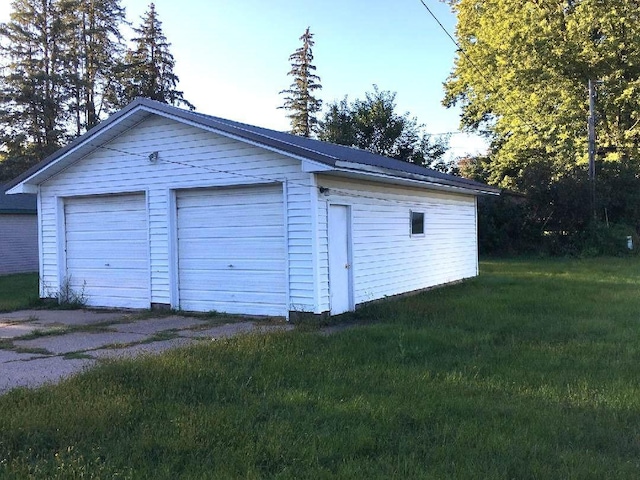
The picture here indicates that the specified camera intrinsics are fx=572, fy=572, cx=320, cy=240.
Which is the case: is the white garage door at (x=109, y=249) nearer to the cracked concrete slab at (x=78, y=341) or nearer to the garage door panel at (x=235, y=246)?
the garage door panel at (x=235, y=246)

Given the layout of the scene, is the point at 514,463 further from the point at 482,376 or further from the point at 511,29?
the point at 511,29

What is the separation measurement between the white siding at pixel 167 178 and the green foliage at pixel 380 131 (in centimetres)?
2495

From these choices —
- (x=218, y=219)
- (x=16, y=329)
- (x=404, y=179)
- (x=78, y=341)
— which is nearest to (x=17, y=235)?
(x=16, y=329)

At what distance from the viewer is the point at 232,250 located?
34.4 feet

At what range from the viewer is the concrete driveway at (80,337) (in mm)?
6422

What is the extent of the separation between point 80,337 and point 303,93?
43.7 metres

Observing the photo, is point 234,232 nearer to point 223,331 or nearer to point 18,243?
point 223,331

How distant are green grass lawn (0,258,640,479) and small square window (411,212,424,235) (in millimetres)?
5226

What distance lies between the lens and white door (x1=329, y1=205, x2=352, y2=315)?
983 cm

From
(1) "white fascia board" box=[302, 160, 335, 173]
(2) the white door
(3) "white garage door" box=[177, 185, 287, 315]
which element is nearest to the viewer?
(1) "white fascia board" box=[302, 160, 335, 173]

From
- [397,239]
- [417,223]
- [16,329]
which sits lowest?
[16,329]

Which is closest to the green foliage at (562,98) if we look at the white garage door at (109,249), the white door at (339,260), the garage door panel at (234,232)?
the white door at (339,260)

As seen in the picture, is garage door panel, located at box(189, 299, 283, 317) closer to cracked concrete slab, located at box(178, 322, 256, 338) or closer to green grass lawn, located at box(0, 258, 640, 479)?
cracked concrete slab, located at box(178, 322, 256, 338)

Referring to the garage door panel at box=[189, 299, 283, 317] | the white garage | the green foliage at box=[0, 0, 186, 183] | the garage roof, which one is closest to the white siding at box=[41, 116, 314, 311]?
the white garage
